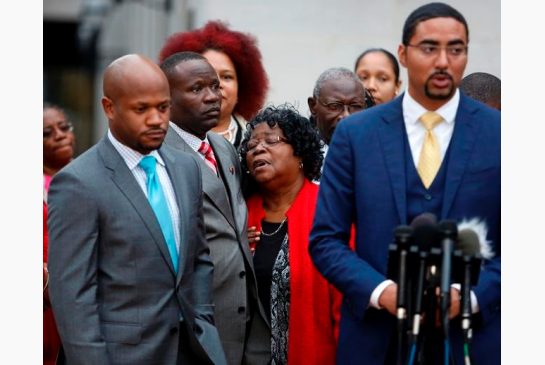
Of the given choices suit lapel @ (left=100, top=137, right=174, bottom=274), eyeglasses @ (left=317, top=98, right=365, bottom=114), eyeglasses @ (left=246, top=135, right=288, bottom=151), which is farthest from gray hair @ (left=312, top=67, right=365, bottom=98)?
suit lapel @ (left=100, top=137, right=174, bottom=274)

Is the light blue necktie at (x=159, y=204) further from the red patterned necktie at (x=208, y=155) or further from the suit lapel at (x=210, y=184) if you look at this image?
the red patterned necktie at (x=208, y=155)

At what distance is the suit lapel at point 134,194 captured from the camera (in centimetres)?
611

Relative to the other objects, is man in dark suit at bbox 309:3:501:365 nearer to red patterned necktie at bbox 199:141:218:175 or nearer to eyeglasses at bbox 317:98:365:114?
red patterned necktie at bbox 199:141:218:175

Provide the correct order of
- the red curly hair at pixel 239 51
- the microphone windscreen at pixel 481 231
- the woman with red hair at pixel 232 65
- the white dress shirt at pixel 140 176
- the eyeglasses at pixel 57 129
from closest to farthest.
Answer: the microphone windscreen at pixel 481 231 → the white dress shirt at pixel 140 176 → the woman with red hair at pixel 232 65 → the red curly hair at pixel 239 51 → the eyeglasses at pixel 57 129

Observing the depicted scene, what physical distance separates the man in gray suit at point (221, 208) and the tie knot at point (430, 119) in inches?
52.2

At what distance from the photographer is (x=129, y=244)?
6070 millimetres

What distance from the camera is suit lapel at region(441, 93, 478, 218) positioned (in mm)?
5863

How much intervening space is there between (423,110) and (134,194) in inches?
48.2

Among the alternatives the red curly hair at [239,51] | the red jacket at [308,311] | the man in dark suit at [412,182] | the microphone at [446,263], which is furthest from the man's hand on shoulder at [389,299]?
the red curly hair at [239,51]

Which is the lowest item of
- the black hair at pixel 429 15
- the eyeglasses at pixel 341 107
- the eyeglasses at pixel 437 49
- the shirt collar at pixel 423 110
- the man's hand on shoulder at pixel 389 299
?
the man's hand on shoulder at pixel 389 299

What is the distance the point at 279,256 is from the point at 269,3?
5.58m

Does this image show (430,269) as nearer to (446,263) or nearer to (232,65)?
(446,263)

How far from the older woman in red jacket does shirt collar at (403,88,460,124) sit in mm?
1289
